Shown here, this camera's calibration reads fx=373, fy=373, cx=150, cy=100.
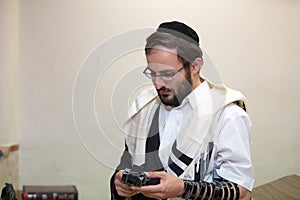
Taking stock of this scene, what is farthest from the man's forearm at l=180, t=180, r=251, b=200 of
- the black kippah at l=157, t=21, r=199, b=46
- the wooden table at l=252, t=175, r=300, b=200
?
the wooden table at l=252, t=175, r=300, b=200

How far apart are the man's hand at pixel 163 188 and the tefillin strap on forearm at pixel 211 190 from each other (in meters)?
0.03

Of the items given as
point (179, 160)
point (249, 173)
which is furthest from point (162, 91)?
point (249, 173)

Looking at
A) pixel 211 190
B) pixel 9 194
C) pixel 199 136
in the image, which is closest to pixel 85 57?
pixel 199 136

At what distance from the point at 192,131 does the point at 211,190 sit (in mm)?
189

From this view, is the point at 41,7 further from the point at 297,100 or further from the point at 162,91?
the point at 297,100

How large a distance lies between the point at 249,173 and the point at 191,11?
1677 mm

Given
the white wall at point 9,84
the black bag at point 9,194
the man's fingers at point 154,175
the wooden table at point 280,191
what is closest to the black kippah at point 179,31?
the man's fingers at point 154,175

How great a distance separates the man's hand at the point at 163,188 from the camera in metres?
0.92

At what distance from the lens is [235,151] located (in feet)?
3.56

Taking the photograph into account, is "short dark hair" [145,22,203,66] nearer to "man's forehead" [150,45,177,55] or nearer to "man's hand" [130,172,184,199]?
"man's forehead" [150,45,177,55]

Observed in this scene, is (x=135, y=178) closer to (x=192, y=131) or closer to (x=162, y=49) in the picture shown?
(x=192, y=131)

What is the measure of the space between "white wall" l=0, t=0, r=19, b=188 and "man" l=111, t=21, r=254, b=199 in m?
1.33

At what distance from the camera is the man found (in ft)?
3.54

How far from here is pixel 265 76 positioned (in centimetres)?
270
